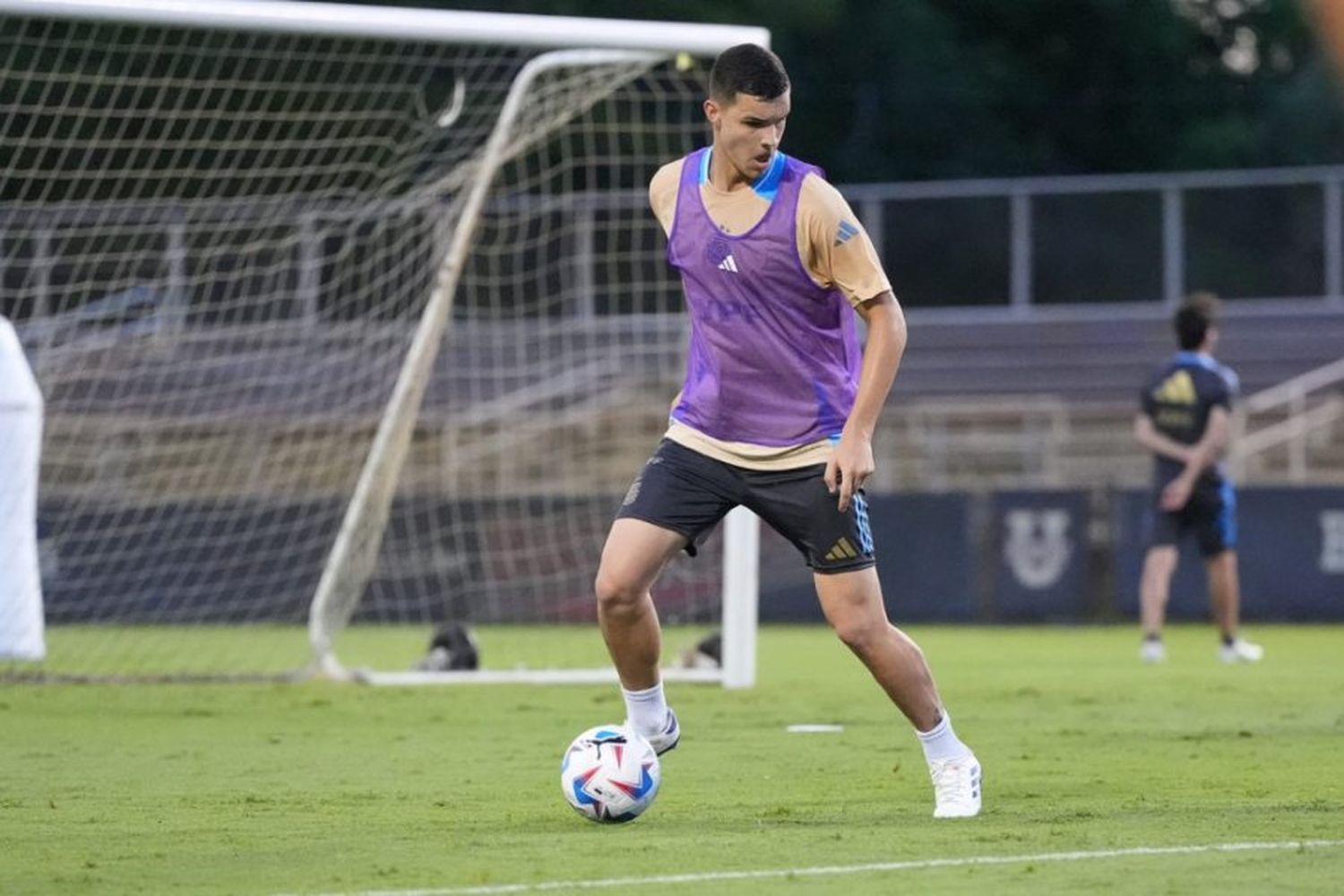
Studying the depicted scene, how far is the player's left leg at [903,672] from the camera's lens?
703 centimetres

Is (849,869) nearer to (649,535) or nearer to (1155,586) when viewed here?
(649,535)

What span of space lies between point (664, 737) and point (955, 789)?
942 mm

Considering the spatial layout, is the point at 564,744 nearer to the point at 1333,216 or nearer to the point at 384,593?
the point at 384,593

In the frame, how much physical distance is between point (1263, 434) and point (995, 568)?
14.8ft

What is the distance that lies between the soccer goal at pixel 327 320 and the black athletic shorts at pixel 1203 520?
3383 millimetres

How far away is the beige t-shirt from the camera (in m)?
6.95

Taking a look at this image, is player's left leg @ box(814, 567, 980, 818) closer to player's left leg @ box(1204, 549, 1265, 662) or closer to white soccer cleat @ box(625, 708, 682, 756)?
white soccer cleat @ box(625, 708, 682, 756)

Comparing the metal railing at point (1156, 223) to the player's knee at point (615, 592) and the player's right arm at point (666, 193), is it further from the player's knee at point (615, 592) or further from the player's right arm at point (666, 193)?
the player's knee at point (615, 592)

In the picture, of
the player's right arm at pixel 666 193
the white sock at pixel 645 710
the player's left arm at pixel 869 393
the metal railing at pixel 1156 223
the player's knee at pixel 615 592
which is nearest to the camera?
the player's left arm at pixel 869 393

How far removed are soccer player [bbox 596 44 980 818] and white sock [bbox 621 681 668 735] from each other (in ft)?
0.51

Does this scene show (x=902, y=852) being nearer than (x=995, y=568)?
Yes

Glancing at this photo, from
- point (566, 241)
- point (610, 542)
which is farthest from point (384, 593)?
point (610, 542)

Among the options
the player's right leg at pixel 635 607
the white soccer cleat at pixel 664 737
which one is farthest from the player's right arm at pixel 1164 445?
the player's right leg at pixel 635 607

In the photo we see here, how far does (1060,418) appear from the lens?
25594 mm
